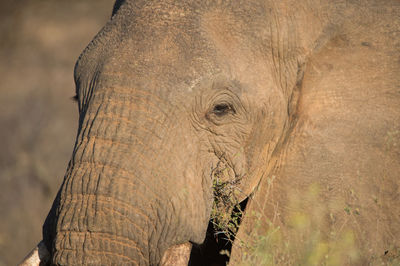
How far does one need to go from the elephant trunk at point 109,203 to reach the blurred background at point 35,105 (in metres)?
4.63

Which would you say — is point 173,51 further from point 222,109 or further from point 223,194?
point 223,194

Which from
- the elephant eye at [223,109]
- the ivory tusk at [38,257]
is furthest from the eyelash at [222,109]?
the ivory tusk at [38,257]

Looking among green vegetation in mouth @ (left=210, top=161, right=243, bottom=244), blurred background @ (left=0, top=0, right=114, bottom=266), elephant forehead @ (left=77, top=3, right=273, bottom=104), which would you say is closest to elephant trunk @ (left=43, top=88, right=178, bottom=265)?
elephant forehead @ (left=77, top=3, right=273, bottom=104)

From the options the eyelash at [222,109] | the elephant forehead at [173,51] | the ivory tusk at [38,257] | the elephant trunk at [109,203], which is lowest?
the ivory tusk at [38,257]

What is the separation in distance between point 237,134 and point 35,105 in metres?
5.46

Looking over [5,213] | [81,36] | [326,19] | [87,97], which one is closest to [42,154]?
[5,213]

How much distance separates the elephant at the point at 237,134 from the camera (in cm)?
259

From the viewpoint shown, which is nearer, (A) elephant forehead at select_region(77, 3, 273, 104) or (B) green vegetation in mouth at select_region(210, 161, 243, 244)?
(A) elephant forehead at select_region(77, 3, 273, 104)

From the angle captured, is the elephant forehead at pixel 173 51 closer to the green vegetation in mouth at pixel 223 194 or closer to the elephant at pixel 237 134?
the elephant at pixel 237 134

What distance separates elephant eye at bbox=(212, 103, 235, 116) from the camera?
2883mm

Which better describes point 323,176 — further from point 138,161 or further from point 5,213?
point 5,213

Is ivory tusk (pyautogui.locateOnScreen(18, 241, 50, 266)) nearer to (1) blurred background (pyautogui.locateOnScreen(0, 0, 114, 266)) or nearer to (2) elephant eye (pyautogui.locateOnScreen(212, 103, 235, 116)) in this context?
(2) elephant eye (pyautogui.locateOnScreen(212, 103, 235, 116))

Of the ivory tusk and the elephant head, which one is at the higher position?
the elephant head

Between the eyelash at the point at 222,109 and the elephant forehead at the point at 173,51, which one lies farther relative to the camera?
the eyelash at the point at 222,109
